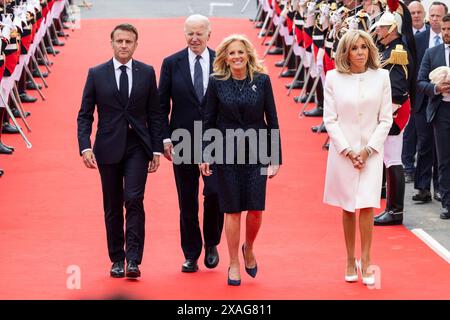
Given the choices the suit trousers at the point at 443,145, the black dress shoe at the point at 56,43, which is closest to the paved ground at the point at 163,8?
the black dress shoe at the point at 56,43

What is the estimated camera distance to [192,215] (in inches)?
430

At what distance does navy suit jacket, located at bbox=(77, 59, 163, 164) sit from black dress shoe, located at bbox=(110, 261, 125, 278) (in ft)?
2.63

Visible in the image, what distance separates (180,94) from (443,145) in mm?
3535

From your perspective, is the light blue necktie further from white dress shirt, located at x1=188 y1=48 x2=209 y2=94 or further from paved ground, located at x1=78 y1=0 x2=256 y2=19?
paved ground, located at x1=78 y1=0 x2=256 y2=19

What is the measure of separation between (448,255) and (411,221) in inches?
61.6

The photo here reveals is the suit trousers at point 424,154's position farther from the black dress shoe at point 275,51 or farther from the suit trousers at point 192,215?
the black dress shoe at point 275,51

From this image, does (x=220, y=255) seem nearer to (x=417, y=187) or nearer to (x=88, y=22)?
(x=417, y=187)

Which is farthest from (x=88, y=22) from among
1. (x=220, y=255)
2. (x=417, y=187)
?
(x=220, y=255)

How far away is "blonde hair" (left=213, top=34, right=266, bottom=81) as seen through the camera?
10.2 m

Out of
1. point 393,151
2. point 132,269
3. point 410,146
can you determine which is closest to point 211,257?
point 132,269

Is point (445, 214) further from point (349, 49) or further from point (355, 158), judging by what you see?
point (349, 49)

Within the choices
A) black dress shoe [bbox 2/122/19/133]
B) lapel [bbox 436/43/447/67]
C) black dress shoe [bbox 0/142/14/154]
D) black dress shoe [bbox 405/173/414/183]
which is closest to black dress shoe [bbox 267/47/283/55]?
black dress shoe [bbox 2/122/19/133]

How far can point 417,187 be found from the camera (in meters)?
13.9

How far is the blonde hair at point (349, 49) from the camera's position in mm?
10266
